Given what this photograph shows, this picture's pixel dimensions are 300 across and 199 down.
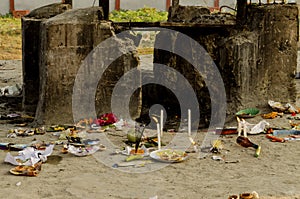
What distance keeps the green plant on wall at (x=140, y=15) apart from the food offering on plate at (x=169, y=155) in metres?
11.1

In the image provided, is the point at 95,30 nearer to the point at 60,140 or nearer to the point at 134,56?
the point at 134,56

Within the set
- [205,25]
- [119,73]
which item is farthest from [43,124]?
[205,25]

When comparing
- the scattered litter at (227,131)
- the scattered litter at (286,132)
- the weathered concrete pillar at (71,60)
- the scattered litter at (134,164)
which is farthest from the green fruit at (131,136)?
the scattered litter at (286,132)

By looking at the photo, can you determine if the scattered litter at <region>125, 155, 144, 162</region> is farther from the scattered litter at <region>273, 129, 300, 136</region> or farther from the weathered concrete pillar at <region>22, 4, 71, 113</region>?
the weathered concrete pillar at <region>22, 4, 71, 113</region>

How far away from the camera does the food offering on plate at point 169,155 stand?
19.2ft

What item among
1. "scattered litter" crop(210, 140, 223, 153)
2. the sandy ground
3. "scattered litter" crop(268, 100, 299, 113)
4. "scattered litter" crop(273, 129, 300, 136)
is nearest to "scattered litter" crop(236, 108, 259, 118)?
"scattered litter" crop(268, 100, 299, 113)

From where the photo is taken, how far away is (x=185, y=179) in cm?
537

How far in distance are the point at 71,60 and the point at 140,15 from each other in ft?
34.8

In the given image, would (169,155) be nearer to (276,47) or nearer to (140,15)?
(276,47)

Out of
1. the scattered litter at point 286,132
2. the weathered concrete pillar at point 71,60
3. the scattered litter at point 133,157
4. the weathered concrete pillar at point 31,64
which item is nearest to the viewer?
the scattered litter at point 133,157

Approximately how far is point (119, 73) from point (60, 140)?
1.33 metres

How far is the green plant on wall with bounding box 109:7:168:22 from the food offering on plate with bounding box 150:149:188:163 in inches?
436

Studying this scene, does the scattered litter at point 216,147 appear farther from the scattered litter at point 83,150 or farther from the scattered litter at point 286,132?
the scattered litter at point 83,150

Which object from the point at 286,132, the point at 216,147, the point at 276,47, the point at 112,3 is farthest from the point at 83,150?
the point at 112,3
